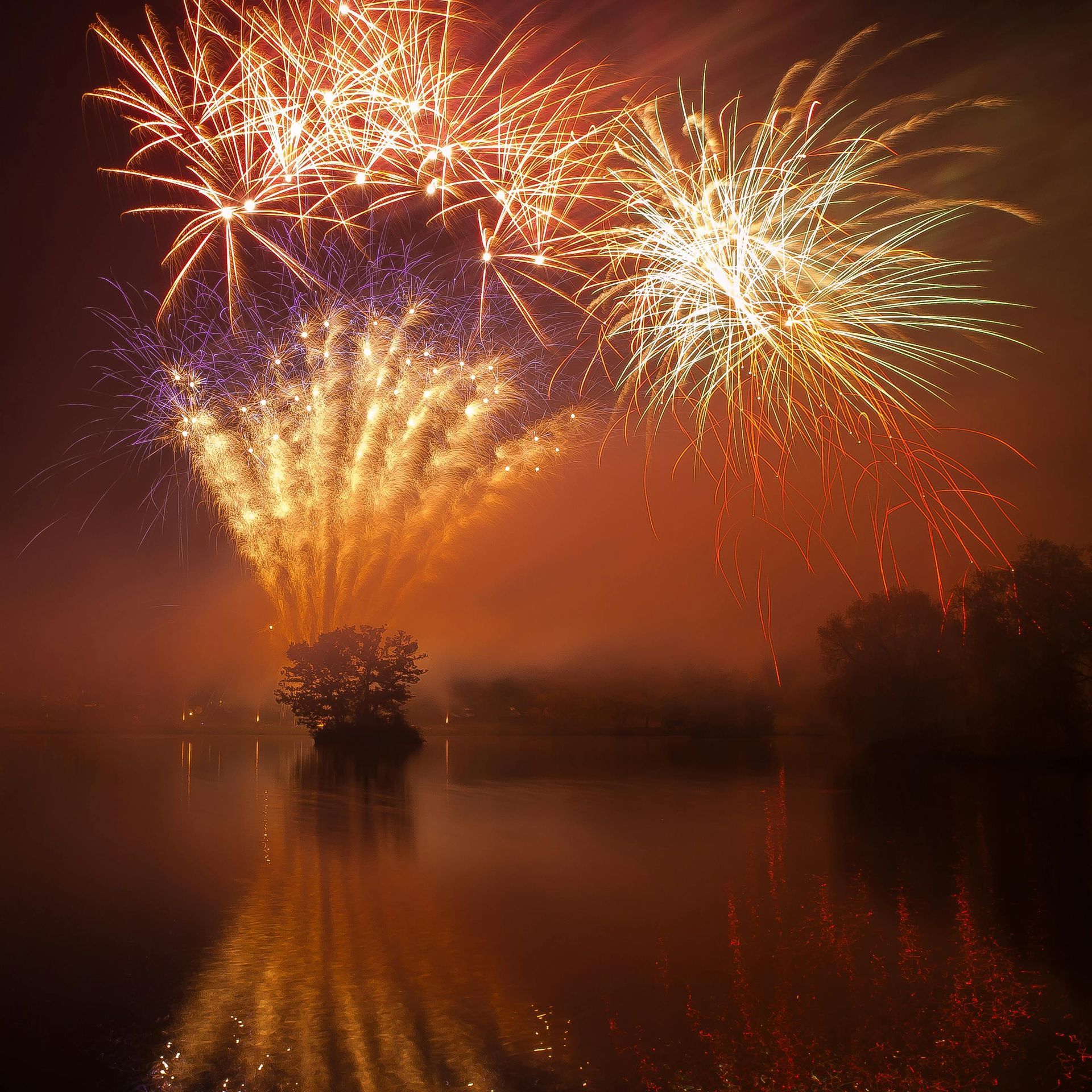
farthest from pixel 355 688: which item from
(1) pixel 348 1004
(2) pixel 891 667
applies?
(1) pixel 348 1004

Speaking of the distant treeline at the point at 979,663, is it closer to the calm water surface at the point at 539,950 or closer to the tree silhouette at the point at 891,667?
the tree silhouette at the point at 891,667

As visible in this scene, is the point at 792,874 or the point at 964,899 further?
the point at 792,874

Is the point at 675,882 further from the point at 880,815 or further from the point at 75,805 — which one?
the point at 75,805

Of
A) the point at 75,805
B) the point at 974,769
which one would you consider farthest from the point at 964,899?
the point at 974,769

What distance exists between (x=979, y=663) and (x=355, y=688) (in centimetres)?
3268

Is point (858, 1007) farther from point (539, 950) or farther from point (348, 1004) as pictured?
point (348, 1004)

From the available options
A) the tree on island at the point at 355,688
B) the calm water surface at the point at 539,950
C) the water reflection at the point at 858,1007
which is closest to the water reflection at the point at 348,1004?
the calm water surface at the point at 539,950

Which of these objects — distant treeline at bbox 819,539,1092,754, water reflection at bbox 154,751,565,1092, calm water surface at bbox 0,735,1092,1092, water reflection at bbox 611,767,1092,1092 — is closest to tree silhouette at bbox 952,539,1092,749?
distant treeline at bbox 819,539,1092,754

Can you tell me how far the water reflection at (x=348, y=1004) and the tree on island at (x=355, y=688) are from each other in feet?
112

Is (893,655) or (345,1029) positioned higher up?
(893,655)

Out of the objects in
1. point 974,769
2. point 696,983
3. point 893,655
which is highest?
point 893,655

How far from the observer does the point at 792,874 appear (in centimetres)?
1301

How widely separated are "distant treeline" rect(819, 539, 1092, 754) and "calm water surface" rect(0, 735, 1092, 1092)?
22.7 m

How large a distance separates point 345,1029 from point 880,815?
18.0 m
